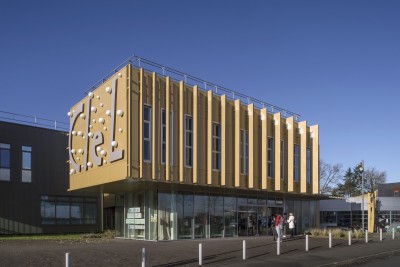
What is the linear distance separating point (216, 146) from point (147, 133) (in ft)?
17.4

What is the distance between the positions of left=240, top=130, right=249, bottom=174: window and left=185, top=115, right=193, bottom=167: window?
4.36 m

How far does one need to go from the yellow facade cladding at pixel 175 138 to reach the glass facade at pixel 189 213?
1.86 metres

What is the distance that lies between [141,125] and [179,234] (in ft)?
24.0

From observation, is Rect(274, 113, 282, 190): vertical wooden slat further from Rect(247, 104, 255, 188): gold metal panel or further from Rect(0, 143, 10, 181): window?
Rect(0, 143, 10, 181): window

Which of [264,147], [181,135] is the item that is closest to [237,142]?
[264,147]

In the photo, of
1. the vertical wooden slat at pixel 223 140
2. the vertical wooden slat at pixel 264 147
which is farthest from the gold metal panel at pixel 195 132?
the vertical wooden slat at pixel 264 147

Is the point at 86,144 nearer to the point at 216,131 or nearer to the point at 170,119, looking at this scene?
the point at 170,119

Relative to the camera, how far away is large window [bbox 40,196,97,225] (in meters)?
38.4

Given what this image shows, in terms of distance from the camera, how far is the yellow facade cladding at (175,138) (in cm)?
2477

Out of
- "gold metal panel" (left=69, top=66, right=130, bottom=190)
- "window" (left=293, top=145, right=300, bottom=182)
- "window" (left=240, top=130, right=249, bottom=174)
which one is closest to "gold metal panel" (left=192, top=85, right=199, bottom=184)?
"window" (left=240, top=130, right=249, bottom=174)

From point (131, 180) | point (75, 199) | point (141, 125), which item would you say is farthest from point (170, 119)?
point (75, 199)

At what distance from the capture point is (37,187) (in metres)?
38.0

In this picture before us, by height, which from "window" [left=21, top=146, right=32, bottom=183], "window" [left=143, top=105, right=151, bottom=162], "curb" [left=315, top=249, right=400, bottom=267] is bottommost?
"curb" [left=315, top=249, right=400, bottom=267]

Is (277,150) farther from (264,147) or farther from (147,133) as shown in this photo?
(147,133)
